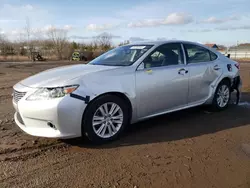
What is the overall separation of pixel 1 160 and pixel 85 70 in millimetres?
1713

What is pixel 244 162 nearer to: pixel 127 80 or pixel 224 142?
pixel 224 142

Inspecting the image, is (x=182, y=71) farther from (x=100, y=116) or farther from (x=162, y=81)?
(x=100, y=116)

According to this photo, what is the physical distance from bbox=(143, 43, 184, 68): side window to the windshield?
0.17m

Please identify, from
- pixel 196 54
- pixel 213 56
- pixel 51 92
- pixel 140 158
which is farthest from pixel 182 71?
pixel 51 92

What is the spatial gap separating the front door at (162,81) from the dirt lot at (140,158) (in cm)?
43

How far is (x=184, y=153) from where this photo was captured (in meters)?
3.51

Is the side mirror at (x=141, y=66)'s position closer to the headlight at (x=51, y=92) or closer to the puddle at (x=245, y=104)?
the headlight at (x=51, y=92)

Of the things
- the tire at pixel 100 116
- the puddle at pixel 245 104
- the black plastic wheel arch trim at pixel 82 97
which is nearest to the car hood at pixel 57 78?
the black plastic wheel arch trim at pixel 82 97

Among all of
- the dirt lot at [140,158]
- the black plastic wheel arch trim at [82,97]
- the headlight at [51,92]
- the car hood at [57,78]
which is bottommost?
the dirt lot at [140,158]

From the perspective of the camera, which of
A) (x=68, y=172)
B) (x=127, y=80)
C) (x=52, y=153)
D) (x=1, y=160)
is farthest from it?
(x=127, y=80)

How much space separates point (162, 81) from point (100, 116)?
1.26 meters

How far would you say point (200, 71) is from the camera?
194 inches

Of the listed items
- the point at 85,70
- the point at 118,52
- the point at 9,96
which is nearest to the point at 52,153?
the point at 85,70

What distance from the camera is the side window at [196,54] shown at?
16.1 ft
